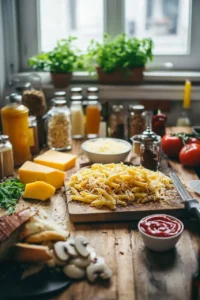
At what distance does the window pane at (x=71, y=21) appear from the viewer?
3.16 m

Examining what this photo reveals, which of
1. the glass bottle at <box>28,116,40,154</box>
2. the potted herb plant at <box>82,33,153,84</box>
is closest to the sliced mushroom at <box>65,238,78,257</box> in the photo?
the glass bottle at <box>28,116,40,154</box>

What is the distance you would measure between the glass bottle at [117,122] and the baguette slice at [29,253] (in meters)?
1.28

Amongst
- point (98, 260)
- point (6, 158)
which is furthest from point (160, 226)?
point (6, 158)

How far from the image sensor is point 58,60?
9.98ft

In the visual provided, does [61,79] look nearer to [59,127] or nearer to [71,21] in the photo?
[71,21]

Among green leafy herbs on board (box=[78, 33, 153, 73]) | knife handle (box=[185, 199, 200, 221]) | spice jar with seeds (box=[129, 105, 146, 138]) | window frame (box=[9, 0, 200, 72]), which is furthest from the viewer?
window frame (box=[9, 0, 200, 72])

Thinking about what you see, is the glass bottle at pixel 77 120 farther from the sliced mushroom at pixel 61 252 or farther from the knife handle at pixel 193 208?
the sliced mushroom at pixel 61 252

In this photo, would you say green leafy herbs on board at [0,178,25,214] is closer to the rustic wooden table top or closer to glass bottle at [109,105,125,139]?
the rustic wooden table top

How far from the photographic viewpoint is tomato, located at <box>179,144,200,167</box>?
7.64 ft

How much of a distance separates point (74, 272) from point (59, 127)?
1205mm

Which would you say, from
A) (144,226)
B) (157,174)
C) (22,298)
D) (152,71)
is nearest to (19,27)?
(152,71)

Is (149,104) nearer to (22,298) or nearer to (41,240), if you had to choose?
(41,240)

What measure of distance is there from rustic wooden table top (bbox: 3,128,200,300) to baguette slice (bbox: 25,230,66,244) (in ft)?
0.47

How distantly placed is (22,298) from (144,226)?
1.56 ft
